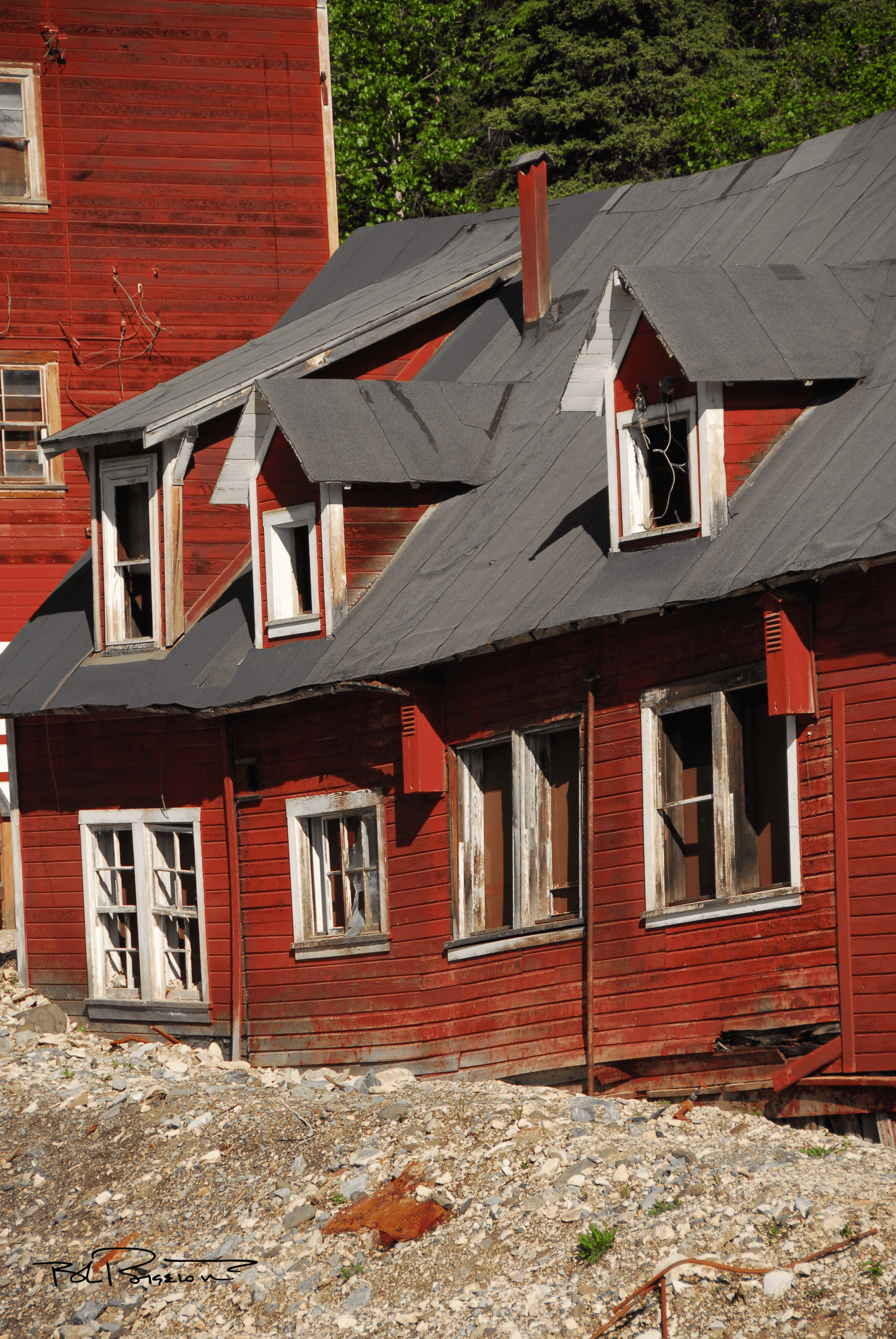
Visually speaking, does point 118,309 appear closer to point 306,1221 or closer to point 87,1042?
point 87,1042

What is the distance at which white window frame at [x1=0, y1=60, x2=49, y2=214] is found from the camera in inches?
1040

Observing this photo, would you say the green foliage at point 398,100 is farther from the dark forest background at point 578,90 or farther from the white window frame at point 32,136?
the white window frame at point 32,136

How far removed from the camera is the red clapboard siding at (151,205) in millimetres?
26344

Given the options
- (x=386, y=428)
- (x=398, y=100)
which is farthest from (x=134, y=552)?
(x=398, y=100)

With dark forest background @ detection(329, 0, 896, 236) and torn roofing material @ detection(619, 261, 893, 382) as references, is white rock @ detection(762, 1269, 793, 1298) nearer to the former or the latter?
torn roofing material @ detection(619, 261, 893, 382)

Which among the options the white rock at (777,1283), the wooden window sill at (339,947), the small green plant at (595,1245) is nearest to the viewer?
the white rock at (777,1283)

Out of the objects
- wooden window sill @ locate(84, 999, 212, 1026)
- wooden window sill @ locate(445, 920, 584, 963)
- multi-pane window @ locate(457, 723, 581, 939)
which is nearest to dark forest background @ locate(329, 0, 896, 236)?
wooden window sill @ locate(84, 999, 212, 1026)

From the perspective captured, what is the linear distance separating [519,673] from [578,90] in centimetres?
2632

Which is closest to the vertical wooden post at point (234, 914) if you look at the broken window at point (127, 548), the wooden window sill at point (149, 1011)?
the wooden window sill at point (149, 1011)

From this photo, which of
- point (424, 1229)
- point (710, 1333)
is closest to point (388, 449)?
point (424, 1229)

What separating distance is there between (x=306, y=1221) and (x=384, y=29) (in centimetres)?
3379

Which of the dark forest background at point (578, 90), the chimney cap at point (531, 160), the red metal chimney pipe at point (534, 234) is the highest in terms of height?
the dark forest background at point (578, 90)

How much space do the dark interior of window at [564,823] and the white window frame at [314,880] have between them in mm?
2031

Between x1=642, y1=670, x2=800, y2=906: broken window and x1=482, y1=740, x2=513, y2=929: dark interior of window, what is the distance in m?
1.94
